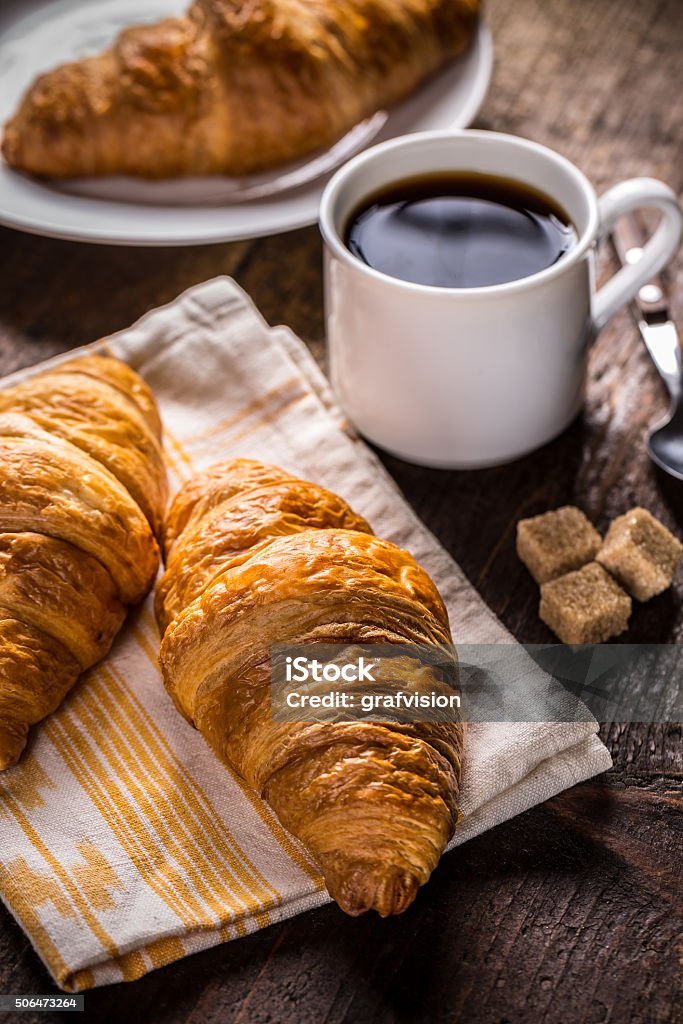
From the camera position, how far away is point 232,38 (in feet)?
6.79

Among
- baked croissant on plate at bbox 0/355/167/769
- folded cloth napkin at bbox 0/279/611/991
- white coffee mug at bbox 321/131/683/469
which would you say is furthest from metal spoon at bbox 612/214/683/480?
baked croissant on plate at bbox 0/355/167/769

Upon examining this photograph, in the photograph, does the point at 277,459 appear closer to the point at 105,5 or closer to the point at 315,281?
the point at 315,281

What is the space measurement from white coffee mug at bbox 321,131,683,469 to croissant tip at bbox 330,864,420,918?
2.38ft

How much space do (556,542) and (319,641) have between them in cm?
45

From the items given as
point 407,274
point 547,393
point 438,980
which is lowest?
point 438,980

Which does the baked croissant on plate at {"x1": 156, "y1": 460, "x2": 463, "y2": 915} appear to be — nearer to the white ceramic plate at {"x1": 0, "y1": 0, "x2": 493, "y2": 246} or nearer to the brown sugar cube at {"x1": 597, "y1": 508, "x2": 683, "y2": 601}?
the brown sugar cube at {"x1": 597, "y1": 508, "x2": 683, "y2": 601}

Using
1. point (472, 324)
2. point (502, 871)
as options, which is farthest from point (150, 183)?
point (502, 871)

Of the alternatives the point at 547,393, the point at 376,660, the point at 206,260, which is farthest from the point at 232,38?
the point at 376,660

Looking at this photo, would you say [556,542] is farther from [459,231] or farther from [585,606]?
[459,231]

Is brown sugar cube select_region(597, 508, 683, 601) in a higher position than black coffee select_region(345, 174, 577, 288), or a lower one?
lower

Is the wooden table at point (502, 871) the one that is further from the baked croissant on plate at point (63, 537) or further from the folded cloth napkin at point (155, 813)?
the baked croissant on plate at point (63, 537)

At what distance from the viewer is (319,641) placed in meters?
1.20

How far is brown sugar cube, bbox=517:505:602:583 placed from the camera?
150 cm

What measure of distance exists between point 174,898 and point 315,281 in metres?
1.19
